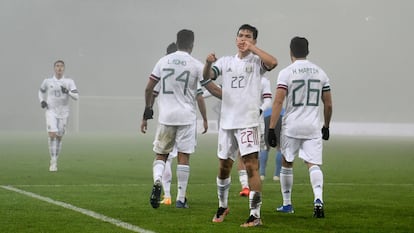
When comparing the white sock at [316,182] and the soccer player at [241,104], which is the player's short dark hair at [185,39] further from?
the white sock at [316,182]

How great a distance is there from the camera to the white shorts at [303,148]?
8.52 m

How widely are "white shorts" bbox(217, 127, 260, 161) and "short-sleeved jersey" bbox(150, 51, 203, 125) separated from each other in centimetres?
135

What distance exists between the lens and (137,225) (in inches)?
291

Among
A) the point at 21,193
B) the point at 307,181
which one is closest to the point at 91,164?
the point at 307,181

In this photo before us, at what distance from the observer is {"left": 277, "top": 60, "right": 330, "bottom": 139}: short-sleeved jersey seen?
330 inches

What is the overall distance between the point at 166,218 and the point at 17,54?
56.7 m

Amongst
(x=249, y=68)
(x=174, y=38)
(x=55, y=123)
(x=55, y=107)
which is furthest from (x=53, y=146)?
(x=174, y=38)

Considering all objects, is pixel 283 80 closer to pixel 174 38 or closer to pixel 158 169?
pixel 158 169

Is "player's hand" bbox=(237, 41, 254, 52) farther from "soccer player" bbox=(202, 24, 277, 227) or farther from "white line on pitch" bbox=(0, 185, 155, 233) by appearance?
"white line on pitch" bbox=(0, 185, 155, 233)

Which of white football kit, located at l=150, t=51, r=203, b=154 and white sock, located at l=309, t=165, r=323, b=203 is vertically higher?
white football kit, located at l=150, t=51, r=203, b=154

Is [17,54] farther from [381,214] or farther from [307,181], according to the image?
[381,214]

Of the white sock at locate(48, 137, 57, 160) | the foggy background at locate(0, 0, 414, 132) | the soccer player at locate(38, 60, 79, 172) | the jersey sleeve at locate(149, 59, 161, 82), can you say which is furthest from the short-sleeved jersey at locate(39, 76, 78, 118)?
the foggy background at locate(0, 0, 414, 132)

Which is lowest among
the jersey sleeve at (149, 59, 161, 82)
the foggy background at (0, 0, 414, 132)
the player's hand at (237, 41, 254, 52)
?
the jersey sleeve at (149, 59, 161, 82)

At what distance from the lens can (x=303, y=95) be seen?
847 cm
